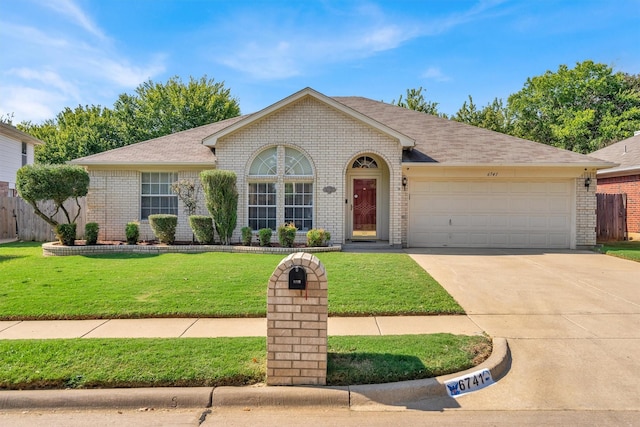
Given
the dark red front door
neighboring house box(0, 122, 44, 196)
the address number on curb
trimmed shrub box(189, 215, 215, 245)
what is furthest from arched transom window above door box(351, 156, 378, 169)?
neighboring house box(0, 122, 44, 196)

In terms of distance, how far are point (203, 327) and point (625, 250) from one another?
1330cm

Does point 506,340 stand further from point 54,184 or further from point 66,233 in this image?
point 54,184

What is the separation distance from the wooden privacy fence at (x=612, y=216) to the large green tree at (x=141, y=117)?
26156 millimetres

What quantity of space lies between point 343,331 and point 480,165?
9.41 metres

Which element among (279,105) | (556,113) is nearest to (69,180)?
(279,105)

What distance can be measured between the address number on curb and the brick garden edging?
7.71 metres

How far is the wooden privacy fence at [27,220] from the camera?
587 inches

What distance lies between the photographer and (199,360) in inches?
168

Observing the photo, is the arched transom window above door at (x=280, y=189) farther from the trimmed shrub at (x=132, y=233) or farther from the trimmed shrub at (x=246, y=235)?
the trimmed shrub at (x=132, y=233)

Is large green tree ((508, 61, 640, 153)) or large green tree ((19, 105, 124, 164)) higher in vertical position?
large green tree ((508, 61, 640, 153))

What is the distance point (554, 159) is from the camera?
13070 mm

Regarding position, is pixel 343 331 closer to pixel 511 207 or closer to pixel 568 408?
pixel 568 408

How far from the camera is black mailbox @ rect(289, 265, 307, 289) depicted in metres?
3.88

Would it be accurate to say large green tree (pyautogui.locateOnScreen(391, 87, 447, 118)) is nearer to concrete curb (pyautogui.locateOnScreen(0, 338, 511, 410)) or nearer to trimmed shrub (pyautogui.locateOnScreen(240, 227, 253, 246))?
trimmed shrub (pyautogui.locateOnScreen(240, 227, 253, 246))
